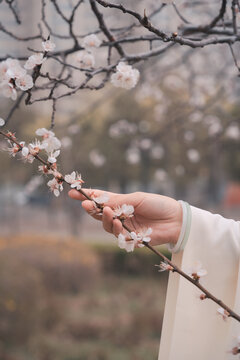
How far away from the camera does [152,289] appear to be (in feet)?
27.0

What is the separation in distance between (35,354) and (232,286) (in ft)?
14.9

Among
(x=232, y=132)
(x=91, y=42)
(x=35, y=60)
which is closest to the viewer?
(x=35, y=60)

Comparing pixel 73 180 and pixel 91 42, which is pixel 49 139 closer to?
pixel 73 180

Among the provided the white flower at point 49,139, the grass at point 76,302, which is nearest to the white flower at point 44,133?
the white flower at point 49,139

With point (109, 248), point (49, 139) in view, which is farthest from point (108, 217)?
point (109, 248)

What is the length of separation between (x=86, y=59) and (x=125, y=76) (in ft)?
1.03

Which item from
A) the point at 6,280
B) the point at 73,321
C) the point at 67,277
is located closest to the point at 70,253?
the point at 67,277

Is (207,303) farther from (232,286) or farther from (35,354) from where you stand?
(35,354)

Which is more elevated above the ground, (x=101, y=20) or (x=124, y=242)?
(x=101, y=20)

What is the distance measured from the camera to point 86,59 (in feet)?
6.51

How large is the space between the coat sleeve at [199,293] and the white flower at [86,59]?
0.90 metres

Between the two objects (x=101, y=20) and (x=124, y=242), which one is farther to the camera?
(x=101, y=20)

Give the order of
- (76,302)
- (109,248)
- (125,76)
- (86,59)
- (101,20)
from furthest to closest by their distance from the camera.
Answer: (109,248), (76,302), (86,59), (125,76), (101,20)

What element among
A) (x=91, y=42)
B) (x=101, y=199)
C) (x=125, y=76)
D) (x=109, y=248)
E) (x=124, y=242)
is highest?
(x=109, y=248)
